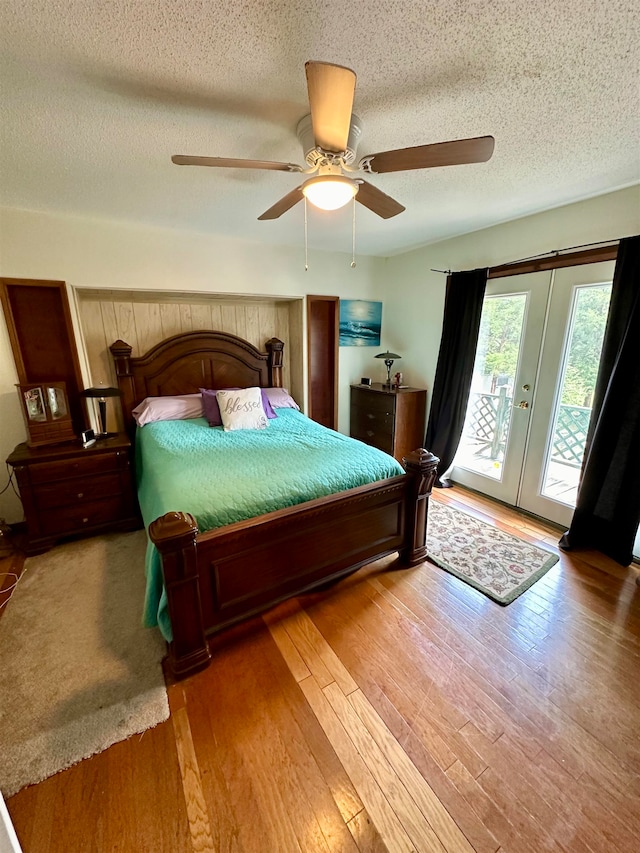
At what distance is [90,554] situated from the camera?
2.41m

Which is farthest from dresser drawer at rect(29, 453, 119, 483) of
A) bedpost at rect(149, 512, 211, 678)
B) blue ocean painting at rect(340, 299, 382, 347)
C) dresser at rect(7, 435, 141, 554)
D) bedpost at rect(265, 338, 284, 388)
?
blue ocean painting at rect(340, 299, 382, 347)

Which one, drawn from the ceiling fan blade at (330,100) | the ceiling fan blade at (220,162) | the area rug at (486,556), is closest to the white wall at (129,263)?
the ceiling fan blade at (220,162)

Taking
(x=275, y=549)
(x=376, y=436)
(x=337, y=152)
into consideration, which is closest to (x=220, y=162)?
(x=337, y=152)

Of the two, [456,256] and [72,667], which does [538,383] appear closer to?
[456,256]

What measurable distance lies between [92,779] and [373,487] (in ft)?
5.27

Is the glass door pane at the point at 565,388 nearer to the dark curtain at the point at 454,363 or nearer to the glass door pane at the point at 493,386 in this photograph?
the glass door pane at the point at 493,386

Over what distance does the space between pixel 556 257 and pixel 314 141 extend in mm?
2056

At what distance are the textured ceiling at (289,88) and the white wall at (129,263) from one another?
0.37m

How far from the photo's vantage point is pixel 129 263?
9.20 ft

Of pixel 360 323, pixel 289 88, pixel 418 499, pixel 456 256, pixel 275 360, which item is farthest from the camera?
pixel 360 323

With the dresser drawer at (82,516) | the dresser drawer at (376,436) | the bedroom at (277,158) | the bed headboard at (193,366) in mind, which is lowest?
the dresser drawer at (82,516)

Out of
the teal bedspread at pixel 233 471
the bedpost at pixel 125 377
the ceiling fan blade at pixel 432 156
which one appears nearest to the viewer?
the ceiling fan blade at pixel 432 156

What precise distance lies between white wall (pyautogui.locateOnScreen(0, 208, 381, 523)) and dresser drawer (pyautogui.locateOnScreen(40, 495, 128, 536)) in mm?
551

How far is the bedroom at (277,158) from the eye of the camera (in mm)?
1114
